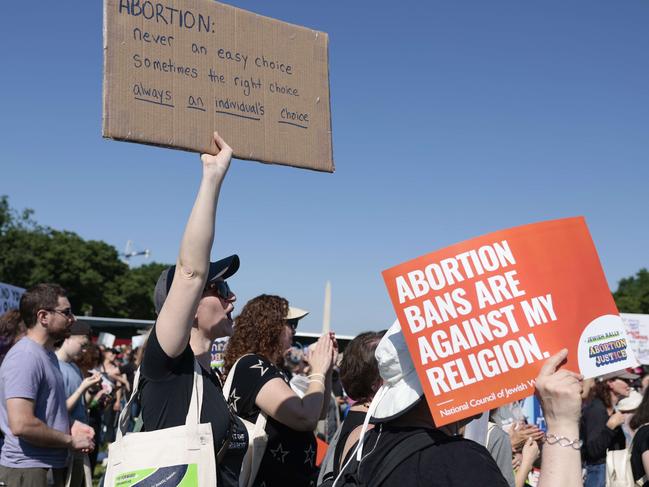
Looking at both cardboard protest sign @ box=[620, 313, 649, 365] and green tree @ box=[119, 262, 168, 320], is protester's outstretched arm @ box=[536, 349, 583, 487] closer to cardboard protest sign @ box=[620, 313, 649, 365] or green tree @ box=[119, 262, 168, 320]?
cardboard protest sign @ box=[620, 313, 649, 365]

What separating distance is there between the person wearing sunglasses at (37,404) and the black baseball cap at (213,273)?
163 cm

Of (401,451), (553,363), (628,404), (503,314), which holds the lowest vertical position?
(628,404)

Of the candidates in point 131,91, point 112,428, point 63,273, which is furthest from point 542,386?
point 63,273

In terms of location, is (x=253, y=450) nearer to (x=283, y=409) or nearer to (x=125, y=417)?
(x=283, y=409)

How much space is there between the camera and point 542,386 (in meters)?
1.85

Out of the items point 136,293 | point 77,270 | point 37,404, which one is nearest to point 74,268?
point 77,270

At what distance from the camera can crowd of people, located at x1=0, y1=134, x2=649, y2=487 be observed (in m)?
1.88

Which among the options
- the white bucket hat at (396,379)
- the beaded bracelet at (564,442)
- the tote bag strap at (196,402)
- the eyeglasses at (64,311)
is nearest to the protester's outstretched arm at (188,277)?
the tote bag strap at (196,402)

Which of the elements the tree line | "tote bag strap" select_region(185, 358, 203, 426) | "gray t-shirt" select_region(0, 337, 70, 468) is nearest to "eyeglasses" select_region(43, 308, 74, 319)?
"gray t-shirt" select_region(0, 337, 70, 468)

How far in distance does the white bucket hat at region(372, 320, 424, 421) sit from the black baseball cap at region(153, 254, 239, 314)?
A: 3.02 feet

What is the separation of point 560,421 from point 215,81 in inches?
69.0

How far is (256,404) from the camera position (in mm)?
3303

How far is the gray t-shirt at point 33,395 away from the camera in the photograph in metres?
3.96

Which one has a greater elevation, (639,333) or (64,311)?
(64,311)
